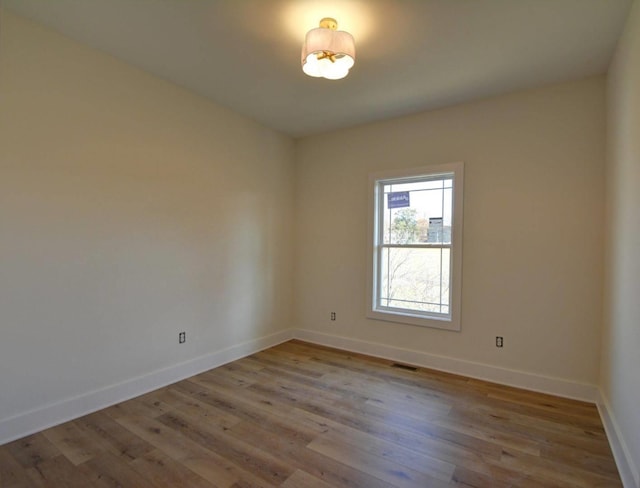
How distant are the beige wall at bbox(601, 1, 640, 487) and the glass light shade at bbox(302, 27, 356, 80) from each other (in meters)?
1.58

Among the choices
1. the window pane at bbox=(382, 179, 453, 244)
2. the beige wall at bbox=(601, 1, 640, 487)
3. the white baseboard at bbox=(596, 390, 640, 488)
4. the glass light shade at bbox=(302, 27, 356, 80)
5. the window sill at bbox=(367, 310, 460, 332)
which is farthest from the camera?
the window pane at bbox=(382, 179, 453, 244)

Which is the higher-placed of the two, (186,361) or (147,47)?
(147,47)

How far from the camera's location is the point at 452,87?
9.83 feet

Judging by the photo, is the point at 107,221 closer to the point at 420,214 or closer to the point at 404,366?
the point at 420,214

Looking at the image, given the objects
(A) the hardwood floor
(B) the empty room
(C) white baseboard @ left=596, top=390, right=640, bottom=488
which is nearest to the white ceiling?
(B) the empty room

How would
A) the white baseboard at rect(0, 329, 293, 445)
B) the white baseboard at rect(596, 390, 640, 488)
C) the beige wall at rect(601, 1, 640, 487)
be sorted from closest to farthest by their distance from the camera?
the white baseboard at rect(596, 390, 640, 488)
the beige wall at rect(601, 1, 640, 487)
the white baseboard at rect(0, 329, 293, 445)

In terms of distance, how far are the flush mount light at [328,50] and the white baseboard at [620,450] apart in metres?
2.71

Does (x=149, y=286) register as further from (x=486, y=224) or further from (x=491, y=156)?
(x=491, y=156)

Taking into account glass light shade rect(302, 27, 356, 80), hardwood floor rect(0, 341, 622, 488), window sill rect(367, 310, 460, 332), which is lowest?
hardwood floor rect(0, 341, 622, 488)

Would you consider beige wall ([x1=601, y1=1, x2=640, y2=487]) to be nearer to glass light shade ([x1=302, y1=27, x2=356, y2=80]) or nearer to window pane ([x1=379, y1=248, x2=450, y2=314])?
window pane ([x1=379, y1=248, x2=450, y2=314])

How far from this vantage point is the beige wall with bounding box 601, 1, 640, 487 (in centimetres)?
182

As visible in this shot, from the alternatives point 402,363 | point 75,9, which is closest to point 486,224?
point 402,363

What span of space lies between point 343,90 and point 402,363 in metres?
2.80

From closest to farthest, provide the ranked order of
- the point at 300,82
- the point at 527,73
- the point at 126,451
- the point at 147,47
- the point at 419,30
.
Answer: the point at 126,451 → the point at 419,30 → the point at 147,47 → the point at 527,73 → the point at 300,82
